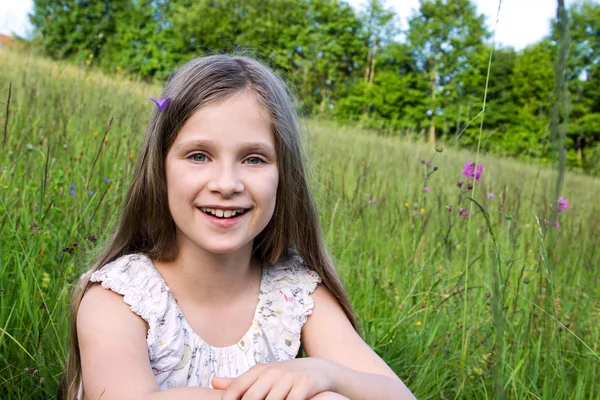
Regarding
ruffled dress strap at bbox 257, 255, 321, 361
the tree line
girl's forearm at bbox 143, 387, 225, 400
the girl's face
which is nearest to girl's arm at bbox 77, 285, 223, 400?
girl's forearm at bbox 143, 387, 225, 400

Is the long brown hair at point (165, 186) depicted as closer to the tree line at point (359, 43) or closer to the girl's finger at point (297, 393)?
the girl's finger at point (297, 393)

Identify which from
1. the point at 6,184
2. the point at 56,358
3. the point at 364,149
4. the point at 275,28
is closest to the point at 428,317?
the point at 56,358

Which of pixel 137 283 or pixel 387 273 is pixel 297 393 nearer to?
pixel 137 283

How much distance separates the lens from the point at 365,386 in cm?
129

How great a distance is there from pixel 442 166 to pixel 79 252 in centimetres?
413

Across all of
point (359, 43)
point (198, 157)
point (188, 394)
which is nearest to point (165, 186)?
point (198, 157)

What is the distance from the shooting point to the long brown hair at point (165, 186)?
1420mm

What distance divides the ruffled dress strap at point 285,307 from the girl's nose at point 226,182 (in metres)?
0.37

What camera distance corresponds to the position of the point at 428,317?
216 cm

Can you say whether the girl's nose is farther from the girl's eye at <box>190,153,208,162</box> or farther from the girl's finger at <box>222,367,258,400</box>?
the girl's finger at <box>222,367,258,400</box>

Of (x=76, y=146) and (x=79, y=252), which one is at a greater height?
(x=76, y=146)

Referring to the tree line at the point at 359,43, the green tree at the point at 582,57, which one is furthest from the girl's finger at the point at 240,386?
the tree line at the point at 359,43

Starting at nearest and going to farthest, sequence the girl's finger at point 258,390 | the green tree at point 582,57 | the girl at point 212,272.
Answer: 1. the girl's finger at point 258,390
2. the girl at point 212,272
3. the green tree at point 582,57

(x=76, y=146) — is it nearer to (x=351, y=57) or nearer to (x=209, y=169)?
(x=209, y=169)
